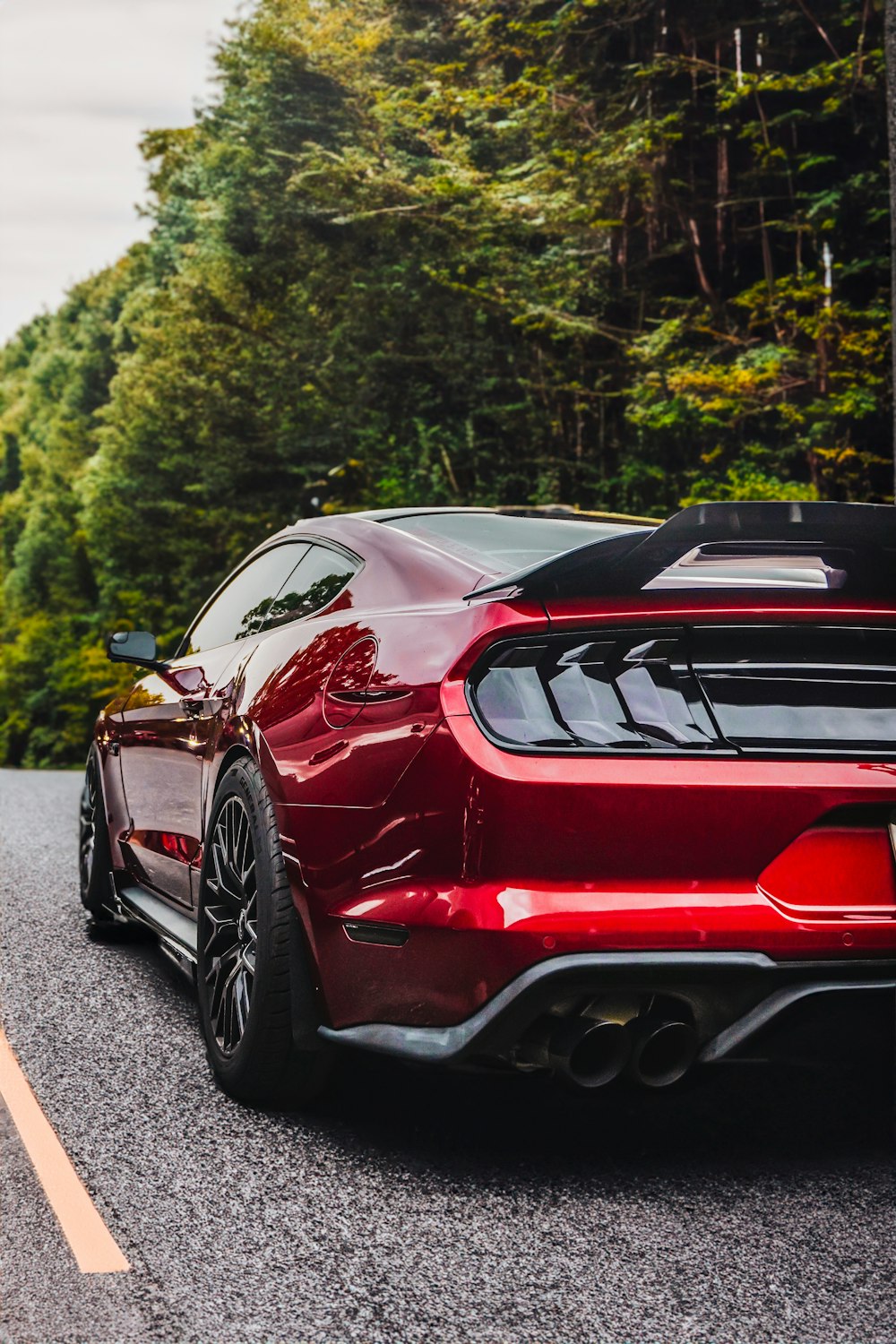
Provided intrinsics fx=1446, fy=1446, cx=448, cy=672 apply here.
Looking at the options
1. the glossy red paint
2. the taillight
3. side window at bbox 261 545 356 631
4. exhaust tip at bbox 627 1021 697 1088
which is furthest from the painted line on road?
side window at bbox 261 545 356 631

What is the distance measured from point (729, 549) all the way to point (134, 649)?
2.89 metres

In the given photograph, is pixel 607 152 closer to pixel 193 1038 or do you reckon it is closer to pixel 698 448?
pixel 698 448

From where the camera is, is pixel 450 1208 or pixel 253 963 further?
pixel 253 963

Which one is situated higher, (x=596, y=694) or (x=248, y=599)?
(x=248, y=599)

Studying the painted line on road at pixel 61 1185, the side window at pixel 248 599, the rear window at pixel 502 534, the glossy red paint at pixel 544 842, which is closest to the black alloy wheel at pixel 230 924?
the glossy red paint at pixel 544 842

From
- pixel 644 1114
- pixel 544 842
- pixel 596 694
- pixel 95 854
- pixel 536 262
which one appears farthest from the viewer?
pixel 536 262

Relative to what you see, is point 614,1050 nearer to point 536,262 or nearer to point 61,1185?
point 61,1185

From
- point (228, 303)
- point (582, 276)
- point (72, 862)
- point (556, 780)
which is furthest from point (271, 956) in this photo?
point (228, 303)

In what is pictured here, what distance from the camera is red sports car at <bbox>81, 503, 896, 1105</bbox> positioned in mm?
3141

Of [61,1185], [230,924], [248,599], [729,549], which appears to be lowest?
[61,1185]

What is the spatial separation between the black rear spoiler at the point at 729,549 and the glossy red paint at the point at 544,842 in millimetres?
52

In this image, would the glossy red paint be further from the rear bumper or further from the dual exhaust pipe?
the dual exhaust pipe

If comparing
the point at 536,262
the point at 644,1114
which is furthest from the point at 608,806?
the point at 536,262

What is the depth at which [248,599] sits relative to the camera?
199 inches
